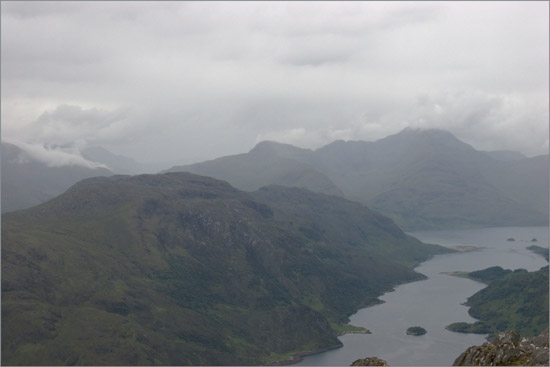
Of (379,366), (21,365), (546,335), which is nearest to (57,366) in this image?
(21,365)

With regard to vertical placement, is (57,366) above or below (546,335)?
below

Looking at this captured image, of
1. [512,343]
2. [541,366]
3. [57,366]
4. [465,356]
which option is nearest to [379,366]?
[465,356]

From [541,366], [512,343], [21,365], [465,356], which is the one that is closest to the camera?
[541,366]

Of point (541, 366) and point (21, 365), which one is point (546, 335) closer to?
point (541, 366)

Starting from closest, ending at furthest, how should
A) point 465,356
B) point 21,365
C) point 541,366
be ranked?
1. point 541,366
2. point 465,356
3. point 21,365

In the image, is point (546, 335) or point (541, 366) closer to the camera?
point (541, 366)

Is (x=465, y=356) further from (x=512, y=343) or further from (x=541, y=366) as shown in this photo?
(x=541, y=366)
